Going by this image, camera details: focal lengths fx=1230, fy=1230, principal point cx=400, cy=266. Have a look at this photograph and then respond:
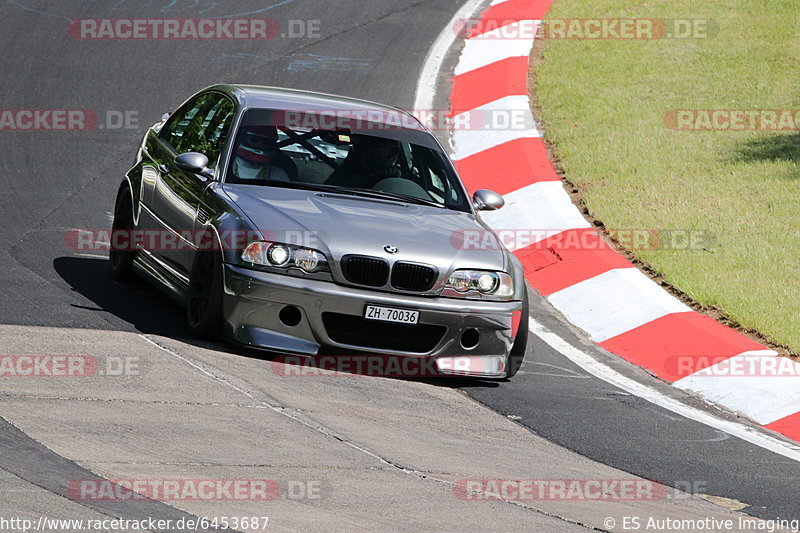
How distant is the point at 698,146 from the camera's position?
11.9 m

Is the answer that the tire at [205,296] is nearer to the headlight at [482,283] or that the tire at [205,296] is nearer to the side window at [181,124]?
the headlight at [482,283]

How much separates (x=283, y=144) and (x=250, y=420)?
262cm

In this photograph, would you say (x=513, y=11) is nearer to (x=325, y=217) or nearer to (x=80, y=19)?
(x=80, y=19)

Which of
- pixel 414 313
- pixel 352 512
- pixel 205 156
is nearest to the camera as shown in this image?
pixel 352 512

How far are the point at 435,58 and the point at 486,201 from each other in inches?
278

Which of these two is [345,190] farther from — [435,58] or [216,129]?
[435,58]

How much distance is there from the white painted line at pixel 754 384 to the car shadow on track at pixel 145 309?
5.05ft

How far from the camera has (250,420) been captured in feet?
19.4

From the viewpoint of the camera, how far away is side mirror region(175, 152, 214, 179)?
775 centimetres

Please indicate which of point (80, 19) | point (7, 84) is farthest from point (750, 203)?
point (80, 19)

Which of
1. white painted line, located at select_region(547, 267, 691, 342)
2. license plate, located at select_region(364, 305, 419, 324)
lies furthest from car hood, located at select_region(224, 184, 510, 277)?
white painted line, located at select_region(547, 267, 691, 342)

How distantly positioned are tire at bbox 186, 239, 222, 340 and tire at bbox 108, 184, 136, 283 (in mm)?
1308
